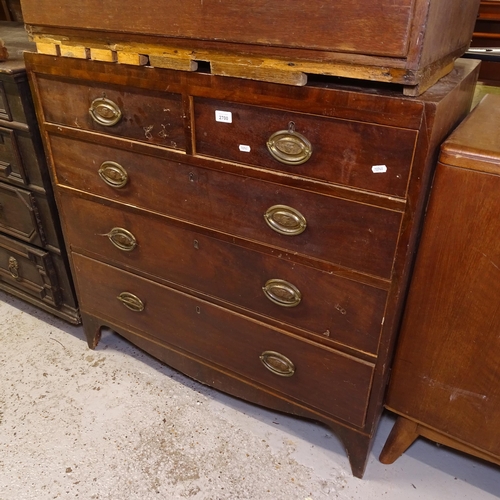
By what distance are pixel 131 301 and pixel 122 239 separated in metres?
0.23

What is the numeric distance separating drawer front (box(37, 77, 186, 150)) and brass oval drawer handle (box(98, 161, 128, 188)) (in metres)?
0.09

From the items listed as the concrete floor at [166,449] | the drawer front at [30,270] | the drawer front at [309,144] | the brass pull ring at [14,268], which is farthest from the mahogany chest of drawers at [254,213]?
the brass pull ring at [14,268]

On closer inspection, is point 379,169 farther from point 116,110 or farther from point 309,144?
point 116,110

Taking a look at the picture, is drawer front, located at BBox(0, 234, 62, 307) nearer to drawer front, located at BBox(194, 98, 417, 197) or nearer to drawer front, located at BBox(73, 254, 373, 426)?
drawer front, located at BBox(73, 254, 373, 426)

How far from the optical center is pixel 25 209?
159cm

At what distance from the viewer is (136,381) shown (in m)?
1.63

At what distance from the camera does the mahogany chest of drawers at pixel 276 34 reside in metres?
0.80

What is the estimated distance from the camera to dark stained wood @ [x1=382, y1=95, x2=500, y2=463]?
0.91 m

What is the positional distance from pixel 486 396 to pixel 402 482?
40 cm

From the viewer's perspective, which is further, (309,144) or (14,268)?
(14,268)

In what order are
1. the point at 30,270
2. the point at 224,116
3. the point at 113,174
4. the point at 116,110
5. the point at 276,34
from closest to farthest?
1. the point at 276,34
2. the point at 224,116
3. the point at 116,110
4. the point at 113,174
5. the point at 30,270

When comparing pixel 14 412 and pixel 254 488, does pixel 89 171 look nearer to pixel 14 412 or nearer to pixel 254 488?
pixel 14 412

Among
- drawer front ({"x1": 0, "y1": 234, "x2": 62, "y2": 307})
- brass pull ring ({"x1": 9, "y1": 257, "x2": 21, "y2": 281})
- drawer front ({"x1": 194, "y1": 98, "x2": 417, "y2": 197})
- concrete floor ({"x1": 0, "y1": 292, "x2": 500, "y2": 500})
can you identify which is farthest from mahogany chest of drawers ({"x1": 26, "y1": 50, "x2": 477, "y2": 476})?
brass pull ring ({"x1": 9, "y1": 257, "x2": 21, "y2": 281})

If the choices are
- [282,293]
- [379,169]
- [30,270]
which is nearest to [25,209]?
[30,270]
